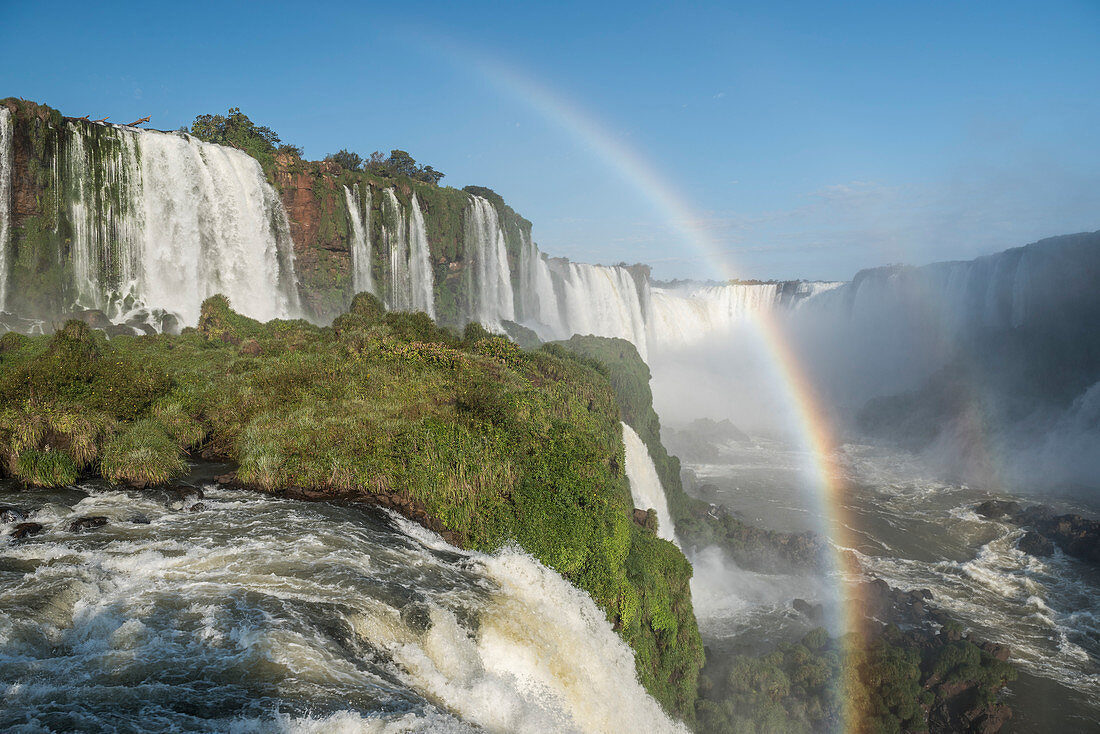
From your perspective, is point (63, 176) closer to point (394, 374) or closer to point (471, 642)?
point (394, 374)

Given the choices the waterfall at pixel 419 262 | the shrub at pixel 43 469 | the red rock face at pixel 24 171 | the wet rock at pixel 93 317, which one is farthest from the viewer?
the waterfall at pixel 419 262

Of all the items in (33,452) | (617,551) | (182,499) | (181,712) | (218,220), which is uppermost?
(218,220)

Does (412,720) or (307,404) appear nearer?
(412,720)

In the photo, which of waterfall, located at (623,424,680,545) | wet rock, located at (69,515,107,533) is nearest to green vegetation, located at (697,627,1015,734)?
waterfall, located at (623,424,680,545)

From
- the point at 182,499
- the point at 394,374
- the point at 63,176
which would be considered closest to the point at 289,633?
the point at 182,499

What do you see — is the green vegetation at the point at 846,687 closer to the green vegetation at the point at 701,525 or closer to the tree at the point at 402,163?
the green vegetation at the point at 701,525

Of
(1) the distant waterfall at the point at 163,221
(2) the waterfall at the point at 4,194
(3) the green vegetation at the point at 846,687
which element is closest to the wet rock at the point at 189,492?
(3) the green vegetation at the point at 846,687
